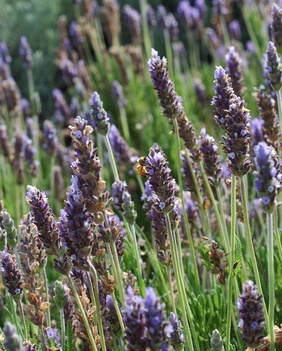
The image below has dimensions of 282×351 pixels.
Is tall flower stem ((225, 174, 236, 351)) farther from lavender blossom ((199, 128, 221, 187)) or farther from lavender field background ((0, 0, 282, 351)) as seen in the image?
lavender blossom ((199, 128, 221, 187))

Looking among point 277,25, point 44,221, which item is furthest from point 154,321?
point 277,25

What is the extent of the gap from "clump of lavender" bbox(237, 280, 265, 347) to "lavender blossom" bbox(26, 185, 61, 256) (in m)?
0.50

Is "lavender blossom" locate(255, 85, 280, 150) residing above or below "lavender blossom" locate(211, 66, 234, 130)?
above

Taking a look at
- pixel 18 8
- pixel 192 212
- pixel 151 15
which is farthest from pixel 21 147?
pixel 18 8

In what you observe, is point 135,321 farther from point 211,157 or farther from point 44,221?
point 211,157

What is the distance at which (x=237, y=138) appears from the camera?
5.38ft

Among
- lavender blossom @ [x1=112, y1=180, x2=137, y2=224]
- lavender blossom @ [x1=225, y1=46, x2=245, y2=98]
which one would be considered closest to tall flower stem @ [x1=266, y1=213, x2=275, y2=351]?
lavender blossom @ [x1=112, y1=180, x2=137, y2=224]

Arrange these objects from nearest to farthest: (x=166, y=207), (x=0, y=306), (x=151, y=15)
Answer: (x=166, y=207)
(x=0, y=306)
(x=151, y=15)

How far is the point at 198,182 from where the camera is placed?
2.39 metres

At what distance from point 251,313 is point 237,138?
17.2 inches

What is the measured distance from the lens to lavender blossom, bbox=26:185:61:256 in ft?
5.41

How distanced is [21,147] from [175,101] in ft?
4.86

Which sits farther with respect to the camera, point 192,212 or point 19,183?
point 19,183

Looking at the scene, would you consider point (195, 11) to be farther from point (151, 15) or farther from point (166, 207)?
point (166, 207)
